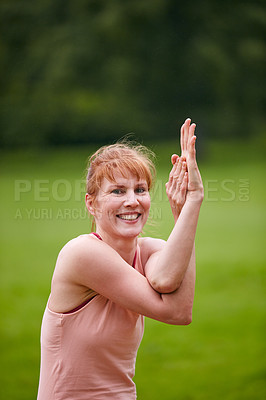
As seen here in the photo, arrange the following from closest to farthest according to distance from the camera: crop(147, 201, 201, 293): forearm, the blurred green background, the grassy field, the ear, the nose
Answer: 1. crop(147, 201, 201, 293): forearm
2. the nose
3. the ear
4. the grassy field
5. the blurred green background

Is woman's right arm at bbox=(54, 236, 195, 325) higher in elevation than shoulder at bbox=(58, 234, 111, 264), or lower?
lower

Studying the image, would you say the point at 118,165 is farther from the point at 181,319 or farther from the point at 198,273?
the point at 198,273

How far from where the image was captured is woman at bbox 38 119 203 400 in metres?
1.71

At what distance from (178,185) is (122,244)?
277 mm

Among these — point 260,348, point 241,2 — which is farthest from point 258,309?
point 241,2

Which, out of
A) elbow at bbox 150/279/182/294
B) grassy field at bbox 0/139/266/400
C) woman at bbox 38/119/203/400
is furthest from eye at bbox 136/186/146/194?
elbow at bbox 150/279/182/294

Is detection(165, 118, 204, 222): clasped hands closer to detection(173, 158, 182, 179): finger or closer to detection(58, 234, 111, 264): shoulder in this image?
detection(173, 158, 182, 179): finger

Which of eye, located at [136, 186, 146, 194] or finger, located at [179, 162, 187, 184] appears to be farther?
eye, located at [136, 186, 146, 194]

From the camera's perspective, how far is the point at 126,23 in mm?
15648

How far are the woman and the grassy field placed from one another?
0.27 meters

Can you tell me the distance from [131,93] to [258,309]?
919 centimetres

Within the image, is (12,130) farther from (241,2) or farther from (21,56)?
(241,2)

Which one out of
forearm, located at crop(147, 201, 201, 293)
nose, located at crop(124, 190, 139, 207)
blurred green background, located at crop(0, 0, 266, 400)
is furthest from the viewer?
blurred green background, located at crop(0, 0, 266, 400)

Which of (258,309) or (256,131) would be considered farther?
(256,131)
